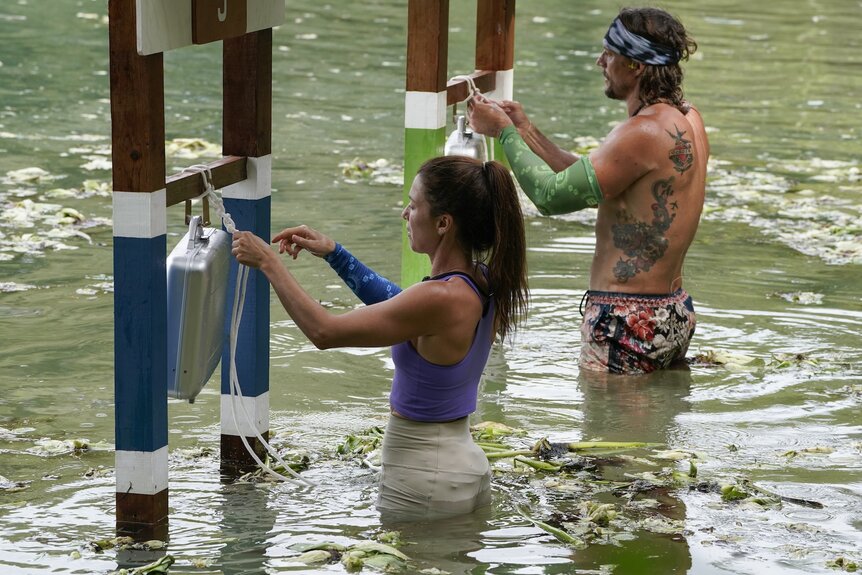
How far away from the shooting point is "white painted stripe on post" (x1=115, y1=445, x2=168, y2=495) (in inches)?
158

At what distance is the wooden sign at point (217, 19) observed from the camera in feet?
13.5

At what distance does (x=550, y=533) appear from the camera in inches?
172

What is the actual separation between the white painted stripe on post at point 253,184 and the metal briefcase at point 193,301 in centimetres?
35

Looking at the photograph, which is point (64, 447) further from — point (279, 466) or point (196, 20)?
point (196, 20)

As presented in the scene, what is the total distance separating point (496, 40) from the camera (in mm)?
7219

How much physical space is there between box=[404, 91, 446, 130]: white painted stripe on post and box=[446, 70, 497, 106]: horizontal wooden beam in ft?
0.81

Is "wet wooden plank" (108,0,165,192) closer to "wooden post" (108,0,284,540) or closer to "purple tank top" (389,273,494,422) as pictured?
"wooden post" (108,0,284,540)

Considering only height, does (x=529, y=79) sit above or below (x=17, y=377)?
above

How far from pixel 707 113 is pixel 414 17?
26.3ft

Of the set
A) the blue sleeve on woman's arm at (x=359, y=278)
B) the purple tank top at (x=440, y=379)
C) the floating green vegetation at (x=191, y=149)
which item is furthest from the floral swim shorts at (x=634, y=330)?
the floating green vegetation at (x=191, y=149)

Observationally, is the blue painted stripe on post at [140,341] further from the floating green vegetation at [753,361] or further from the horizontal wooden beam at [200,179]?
the floating green vegetation at [753,361]

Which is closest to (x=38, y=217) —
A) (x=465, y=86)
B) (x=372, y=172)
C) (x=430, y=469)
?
(x=372, y=172)

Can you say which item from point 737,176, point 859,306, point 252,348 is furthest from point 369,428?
point 737,176

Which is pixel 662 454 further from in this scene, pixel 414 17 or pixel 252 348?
pixel 414 17
